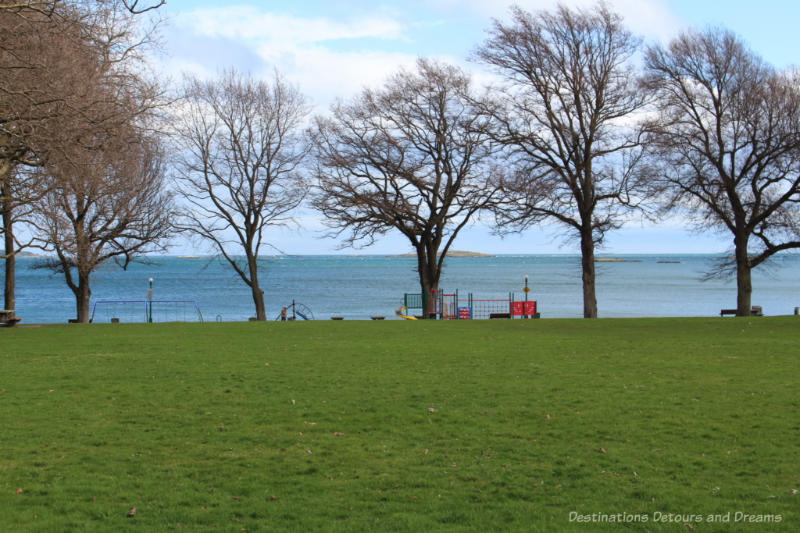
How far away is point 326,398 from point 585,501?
5.39m

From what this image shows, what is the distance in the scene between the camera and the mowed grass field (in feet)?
19.8

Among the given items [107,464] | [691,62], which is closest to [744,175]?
[691,62]

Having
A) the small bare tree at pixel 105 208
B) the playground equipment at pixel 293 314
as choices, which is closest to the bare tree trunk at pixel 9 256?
the small bare tree at pixel 105 208

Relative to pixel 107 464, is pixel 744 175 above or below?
above

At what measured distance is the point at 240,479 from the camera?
6.97m

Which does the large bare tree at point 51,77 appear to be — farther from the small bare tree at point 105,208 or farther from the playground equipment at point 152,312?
the playground equipment at point 152,312

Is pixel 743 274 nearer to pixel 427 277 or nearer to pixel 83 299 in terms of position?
pixel 427 277

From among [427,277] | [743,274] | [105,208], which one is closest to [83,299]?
[105,208]

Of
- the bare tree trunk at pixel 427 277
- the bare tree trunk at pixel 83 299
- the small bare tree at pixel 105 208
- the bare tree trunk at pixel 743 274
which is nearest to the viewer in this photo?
the small bare tree at pixel 105 208

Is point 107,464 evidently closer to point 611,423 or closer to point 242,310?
point 611,423

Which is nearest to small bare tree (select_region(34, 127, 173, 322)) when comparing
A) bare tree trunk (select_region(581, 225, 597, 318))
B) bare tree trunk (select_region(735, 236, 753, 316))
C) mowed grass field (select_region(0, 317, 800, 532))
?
mowed grass field (select_region(0, 317, 800, 532))

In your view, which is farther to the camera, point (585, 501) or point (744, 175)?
point (744, 175)

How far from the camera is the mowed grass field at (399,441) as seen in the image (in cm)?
605

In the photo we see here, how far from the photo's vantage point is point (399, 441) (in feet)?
27.4
